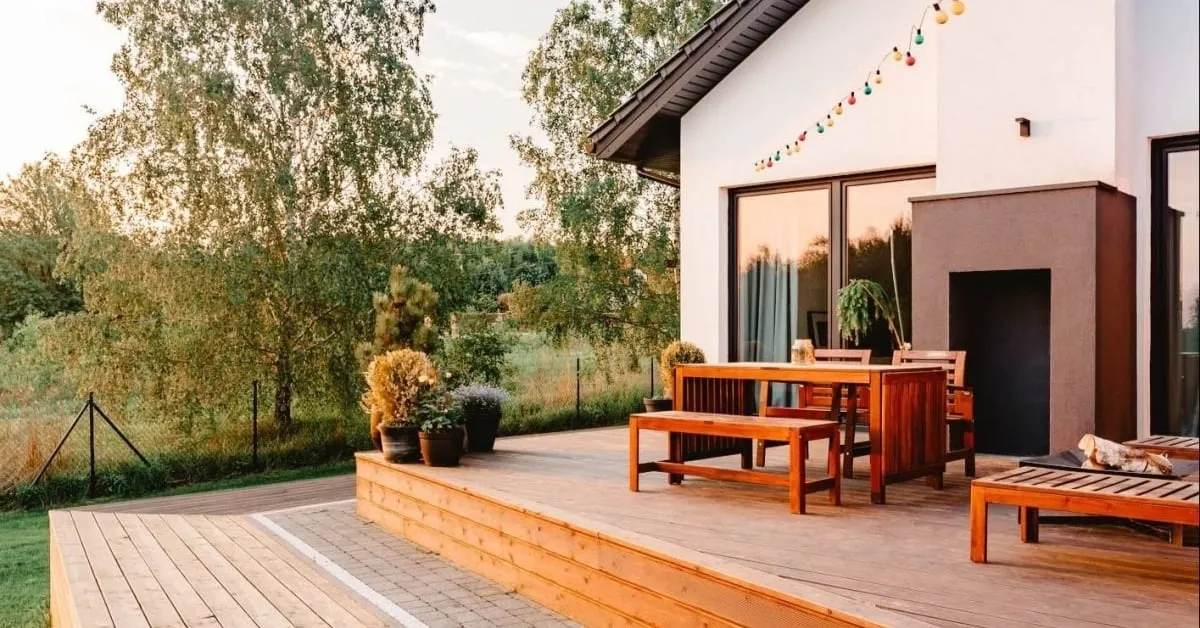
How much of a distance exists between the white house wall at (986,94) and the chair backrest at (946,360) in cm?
134

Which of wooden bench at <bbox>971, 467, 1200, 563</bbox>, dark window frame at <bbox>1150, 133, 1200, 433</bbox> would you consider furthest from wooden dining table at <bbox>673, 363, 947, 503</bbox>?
dark window frame at <bbox>1150, 133, 1200, 433</bbox>

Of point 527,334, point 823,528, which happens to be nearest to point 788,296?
point 823,528

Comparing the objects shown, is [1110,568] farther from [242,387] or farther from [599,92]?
[599,92]

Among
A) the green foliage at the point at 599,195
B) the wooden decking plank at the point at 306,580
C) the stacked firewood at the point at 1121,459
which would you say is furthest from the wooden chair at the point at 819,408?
the green foliage at the point at 599,195

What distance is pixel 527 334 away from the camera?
50.9 ft

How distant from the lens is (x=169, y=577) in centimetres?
540

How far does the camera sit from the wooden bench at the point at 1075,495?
3.00 metres

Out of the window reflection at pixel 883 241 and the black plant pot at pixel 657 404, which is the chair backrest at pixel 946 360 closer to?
the window reflection at pixel 883 241

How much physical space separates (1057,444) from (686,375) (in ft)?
8.19

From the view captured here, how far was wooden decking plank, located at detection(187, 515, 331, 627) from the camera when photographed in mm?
4539

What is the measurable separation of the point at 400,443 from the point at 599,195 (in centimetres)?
952

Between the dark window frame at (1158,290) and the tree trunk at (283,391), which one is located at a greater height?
the dark window frame at (1158,290)

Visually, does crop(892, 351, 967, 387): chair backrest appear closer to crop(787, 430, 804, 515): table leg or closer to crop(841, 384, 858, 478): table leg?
crop(841, 384, 858, 478): table leg

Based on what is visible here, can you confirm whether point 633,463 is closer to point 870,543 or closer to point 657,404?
point 870,543
